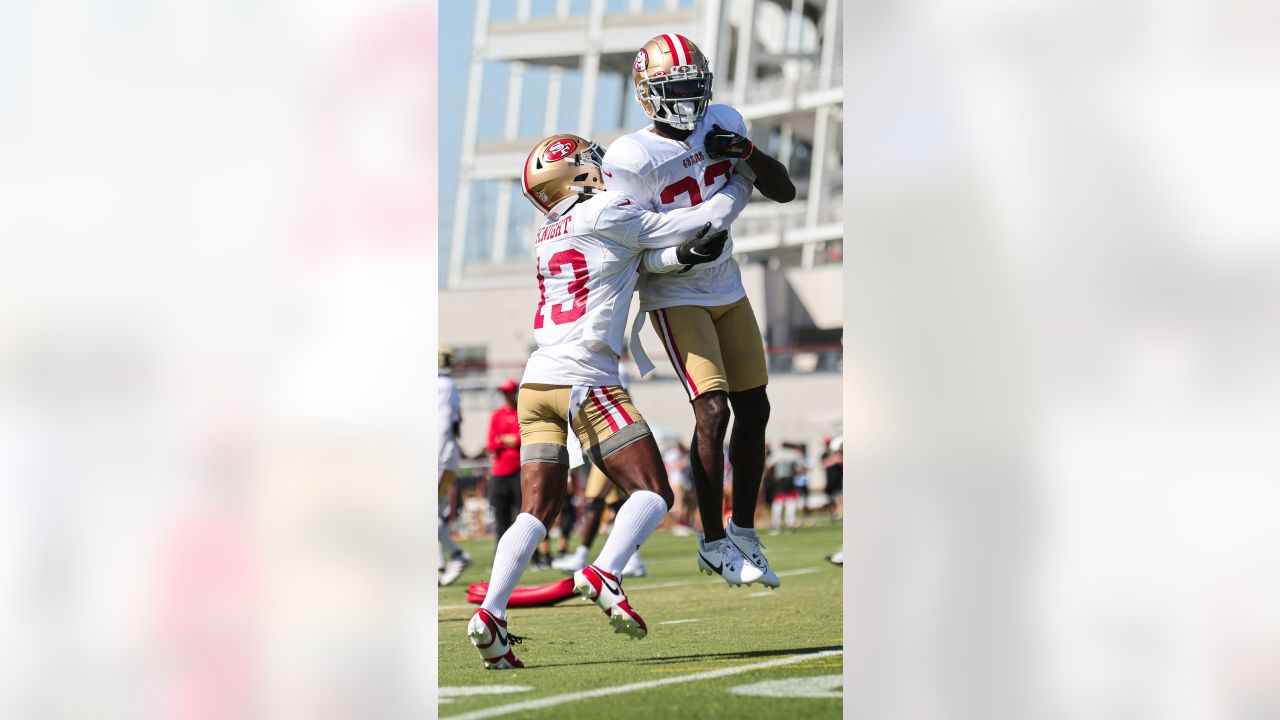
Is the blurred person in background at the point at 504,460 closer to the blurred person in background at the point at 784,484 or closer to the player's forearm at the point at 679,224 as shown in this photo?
the player's forearm at the point at 679,224

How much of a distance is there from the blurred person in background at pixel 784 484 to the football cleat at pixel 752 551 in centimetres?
1258

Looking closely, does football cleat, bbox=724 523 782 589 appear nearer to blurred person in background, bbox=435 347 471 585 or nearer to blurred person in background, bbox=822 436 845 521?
blurred person in background, bbox=435 347 471 585

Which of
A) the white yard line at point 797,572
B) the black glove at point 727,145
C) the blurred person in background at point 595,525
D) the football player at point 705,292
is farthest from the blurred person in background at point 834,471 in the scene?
the black glove at point 727,145

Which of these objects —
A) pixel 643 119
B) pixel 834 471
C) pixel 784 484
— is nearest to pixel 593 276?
pixel 834 471

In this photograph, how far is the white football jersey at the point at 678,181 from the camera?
5.07 m

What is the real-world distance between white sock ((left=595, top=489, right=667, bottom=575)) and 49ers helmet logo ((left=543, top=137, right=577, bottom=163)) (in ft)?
4.31

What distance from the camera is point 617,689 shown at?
4.05 metres

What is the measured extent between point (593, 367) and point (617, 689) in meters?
1.16

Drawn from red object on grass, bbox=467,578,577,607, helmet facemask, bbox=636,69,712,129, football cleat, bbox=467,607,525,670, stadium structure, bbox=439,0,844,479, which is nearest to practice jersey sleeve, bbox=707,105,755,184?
Answer: helmet facemask, bbox=636,69,712,129
